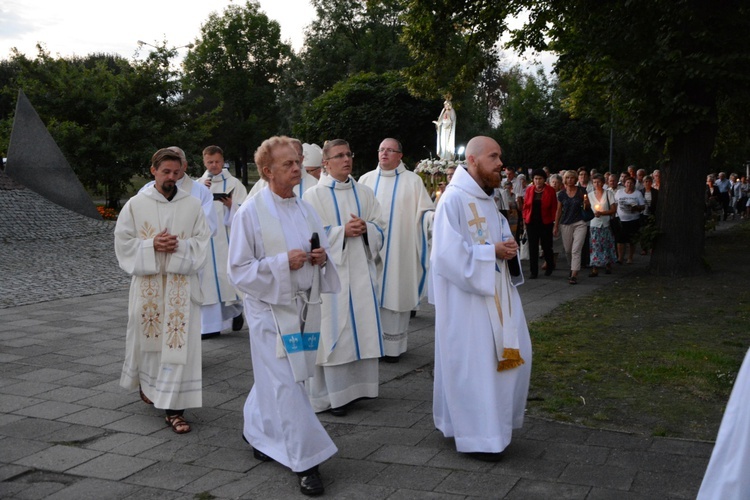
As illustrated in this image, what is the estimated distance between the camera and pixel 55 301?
1181cm

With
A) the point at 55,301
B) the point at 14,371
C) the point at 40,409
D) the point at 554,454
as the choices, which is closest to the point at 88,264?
the point at 55,301

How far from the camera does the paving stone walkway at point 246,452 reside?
14.9 feet

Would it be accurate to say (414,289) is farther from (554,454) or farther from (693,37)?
(693,37)

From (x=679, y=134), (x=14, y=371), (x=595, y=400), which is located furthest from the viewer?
(x=679, y=134)

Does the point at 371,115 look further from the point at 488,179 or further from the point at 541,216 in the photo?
the point at 488,179

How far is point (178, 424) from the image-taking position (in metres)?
5.68

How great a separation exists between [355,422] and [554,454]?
5.02 ft

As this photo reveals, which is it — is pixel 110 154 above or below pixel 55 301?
above

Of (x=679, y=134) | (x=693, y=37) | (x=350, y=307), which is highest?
(x=693, y=37)

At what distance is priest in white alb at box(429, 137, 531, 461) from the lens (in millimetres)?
5020

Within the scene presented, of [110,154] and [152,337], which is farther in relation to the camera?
[110,154]

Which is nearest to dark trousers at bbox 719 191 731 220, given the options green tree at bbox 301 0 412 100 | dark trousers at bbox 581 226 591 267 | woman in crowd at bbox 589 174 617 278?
dark trousers at bbox 581 226 591 267

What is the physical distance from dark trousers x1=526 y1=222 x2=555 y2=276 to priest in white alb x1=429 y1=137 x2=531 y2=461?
9.31 metres

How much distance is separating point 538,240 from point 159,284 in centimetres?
984
